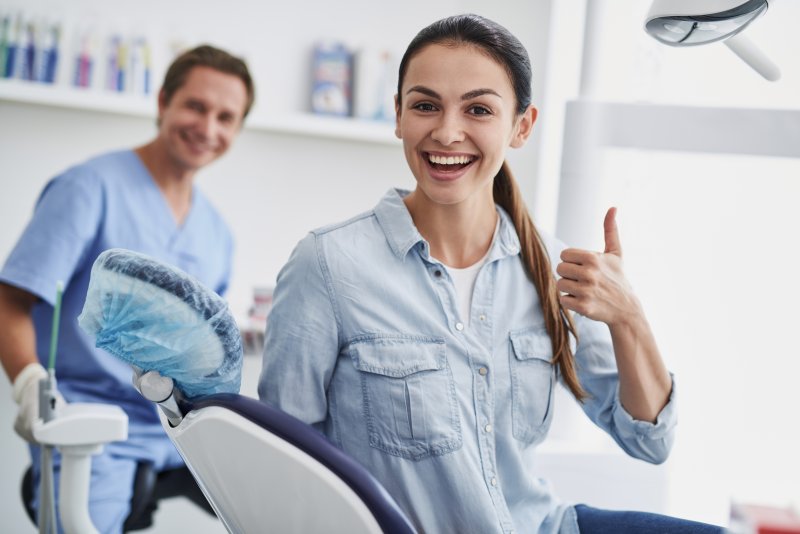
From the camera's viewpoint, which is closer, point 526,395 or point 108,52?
point 526,395

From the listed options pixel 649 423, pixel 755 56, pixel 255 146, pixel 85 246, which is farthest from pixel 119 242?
pixel 755 56

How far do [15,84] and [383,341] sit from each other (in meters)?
1.82

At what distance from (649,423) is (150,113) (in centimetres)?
193

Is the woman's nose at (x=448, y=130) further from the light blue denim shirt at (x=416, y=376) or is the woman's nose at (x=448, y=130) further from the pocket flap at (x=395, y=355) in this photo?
the pocket flap at (x=395, y=355)

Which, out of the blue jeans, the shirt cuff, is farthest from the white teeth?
the blue jeans

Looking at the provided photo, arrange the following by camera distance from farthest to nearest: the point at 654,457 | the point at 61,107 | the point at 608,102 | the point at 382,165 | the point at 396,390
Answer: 1. the point at 382,165
2. the point at 61,107
3. the point at 608,102
4. the point at 654,457
5. the point at 396,390

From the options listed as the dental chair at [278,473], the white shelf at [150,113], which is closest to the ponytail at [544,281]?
the dental chair at [278,473]

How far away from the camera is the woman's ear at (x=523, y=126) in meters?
1.32

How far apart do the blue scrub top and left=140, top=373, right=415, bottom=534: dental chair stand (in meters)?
1.06

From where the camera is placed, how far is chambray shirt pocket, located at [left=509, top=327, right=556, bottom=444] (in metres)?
1.27

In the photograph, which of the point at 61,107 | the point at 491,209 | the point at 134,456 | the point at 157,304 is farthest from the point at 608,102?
the point at 61,107

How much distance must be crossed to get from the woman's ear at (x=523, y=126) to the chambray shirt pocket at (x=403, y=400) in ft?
1.19

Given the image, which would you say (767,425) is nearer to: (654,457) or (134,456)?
(654,457)

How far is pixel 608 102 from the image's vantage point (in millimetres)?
1773
